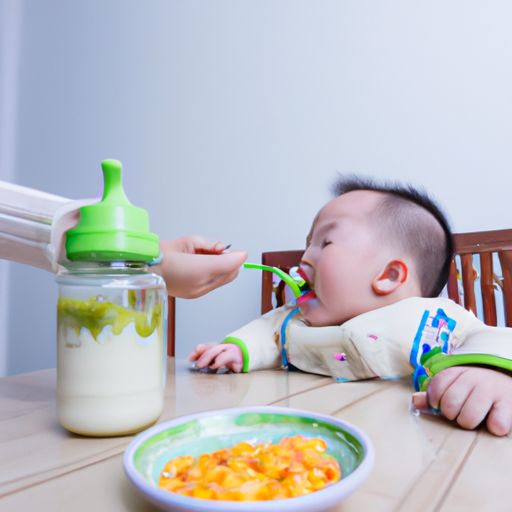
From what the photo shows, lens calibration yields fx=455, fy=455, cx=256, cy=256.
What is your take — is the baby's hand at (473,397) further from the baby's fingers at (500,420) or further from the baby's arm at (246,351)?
the baby's arm at (246,351)

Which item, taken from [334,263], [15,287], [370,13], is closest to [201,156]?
[370,13]

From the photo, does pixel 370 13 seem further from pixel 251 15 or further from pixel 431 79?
A: pixel 251 15

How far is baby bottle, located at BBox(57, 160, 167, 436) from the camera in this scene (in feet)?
1.26

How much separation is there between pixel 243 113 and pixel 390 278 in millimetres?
1007

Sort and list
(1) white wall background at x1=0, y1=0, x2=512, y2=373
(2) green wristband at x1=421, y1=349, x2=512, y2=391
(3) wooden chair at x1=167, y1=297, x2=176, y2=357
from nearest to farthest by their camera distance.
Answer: (2) green wristband at x1=421, y1=349, x2=512, y2=391 < (1) white wall background at x1=0, y1=0, x2=512, y2=373 < (3) wooden chair at x1=167, y1=297, x2=176, y2=357

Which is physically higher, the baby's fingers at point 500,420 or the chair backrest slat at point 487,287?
the chair backrest slat at point 487,287

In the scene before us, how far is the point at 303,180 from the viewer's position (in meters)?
1.46

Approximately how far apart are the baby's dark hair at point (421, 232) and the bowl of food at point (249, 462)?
551 millimetres

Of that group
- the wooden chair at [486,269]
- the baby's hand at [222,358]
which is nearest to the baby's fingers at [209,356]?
the baby's hand at [222,358]

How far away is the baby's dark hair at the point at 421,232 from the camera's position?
84 centimetres

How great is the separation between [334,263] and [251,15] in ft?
3.87

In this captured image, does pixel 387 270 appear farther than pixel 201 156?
No

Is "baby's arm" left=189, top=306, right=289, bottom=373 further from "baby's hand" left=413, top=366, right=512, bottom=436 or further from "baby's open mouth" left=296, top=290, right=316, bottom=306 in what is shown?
"baby's hand" left=413, top=366, right=512, bottom=436

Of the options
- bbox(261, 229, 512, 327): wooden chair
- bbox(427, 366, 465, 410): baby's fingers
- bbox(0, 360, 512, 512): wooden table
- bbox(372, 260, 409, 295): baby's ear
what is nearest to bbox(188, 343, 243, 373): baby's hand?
bbox(0, 360, 512, 512): wooden table
